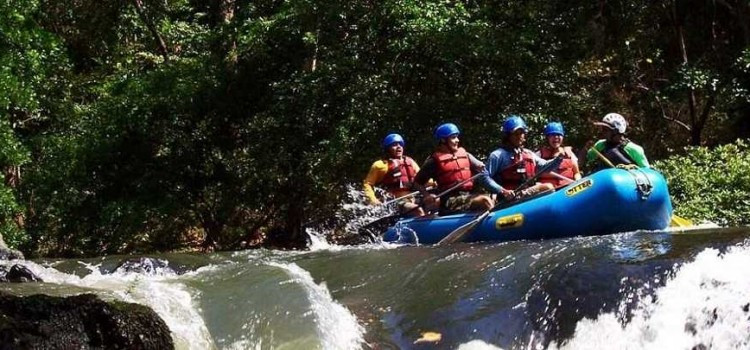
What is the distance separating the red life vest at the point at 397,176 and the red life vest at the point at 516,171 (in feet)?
5.99

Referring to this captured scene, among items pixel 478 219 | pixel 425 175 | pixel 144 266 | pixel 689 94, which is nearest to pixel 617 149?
pixel 478 219

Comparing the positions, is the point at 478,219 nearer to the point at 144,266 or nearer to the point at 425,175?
the point at 425,175

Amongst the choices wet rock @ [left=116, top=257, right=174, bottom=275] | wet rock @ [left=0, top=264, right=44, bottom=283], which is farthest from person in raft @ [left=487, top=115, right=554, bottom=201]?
wet rock @ [left=0, top=264, right=44, bottom=283]

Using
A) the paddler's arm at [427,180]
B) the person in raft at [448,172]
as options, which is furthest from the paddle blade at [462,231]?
the paddler's arm at [427,180]

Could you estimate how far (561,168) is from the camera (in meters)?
9.08

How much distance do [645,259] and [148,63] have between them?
44.8 ft

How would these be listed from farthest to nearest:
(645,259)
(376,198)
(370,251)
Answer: (376,198)
(370,251)
(645,259)

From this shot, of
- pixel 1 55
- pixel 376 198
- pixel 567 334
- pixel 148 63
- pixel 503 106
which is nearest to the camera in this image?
pixel 567 334

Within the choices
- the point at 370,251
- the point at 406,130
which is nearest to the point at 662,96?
the point at 406,130

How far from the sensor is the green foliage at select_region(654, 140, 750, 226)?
9852 millimetres

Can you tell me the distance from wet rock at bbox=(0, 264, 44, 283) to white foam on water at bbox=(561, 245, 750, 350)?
4.58 meters

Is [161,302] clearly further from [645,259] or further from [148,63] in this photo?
[148,63]

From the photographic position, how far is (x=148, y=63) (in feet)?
58.3

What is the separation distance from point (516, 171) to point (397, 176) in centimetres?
198
